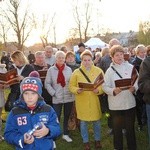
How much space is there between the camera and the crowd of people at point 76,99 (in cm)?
410

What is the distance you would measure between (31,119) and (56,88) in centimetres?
361

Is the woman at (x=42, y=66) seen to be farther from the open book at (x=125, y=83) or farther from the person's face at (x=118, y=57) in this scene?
the open book at (x=125, y=83)

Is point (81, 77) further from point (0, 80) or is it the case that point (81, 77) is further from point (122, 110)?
point (0, 80)

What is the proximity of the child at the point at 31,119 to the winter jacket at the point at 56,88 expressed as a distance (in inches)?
136

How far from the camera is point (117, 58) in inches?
250

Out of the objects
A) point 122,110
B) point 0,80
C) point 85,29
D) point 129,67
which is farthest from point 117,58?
point 85,29

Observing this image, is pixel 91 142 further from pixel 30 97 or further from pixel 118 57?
pixel 30 97

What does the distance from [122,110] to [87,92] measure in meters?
0.90

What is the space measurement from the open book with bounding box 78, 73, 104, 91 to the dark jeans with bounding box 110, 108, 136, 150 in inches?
23.8

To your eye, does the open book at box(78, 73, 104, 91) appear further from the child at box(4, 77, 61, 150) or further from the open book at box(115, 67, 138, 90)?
the child at box(4, 77, 61, 150)

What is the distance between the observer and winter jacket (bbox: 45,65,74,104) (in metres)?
7.66

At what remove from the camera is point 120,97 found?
20.9ft

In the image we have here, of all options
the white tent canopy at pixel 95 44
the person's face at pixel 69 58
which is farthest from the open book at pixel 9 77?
the white tent canopy at pixel 95 44

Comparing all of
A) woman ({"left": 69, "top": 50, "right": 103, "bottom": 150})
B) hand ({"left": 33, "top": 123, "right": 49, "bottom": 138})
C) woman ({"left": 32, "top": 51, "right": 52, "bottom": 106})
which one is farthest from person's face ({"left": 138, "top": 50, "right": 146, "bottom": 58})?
hand ({"left": 33, "top": 123, "right": 49, "bottom": 138})
